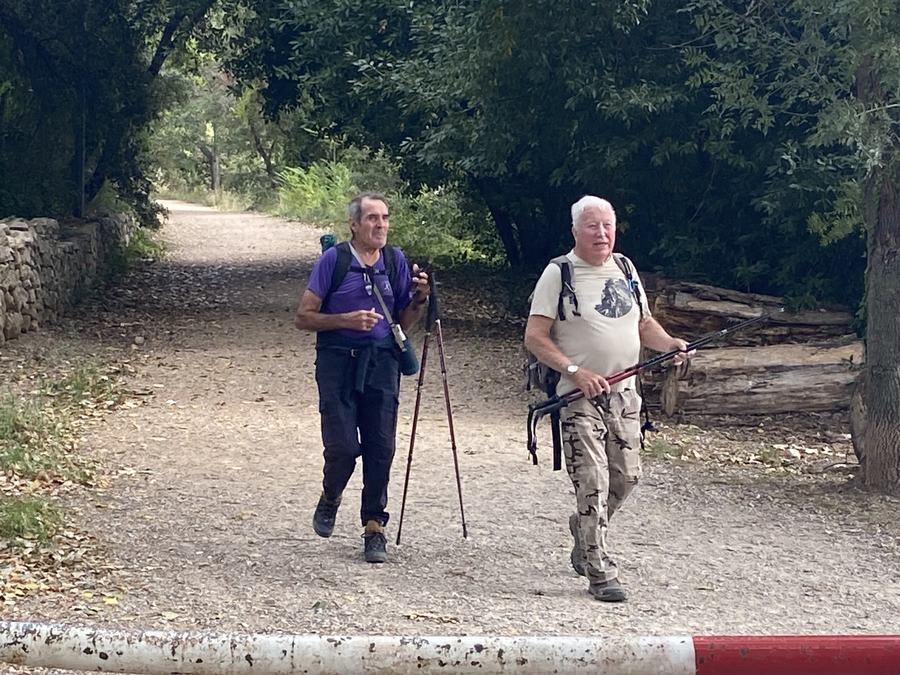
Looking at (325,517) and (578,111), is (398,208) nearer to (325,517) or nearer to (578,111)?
(578,111)

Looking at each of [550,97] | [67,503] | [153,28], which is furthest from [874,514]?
[153,28]

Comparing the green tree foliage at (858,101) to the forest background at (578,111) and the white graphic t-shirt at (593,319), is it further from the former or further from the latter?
the white graphic t-shirt at (593,319)

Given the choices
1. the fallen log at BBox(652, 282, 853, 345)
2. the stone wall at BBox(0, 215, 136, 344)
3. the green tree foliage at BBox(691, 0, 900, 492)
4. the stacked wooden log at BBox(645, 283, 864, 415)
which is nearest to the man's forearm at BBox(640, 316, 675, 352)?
the green tree foliage at BBox(691, 0, 900, 492)

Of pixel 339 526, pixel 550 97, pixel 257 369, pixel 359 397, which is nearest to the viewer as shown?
pixel 359 397

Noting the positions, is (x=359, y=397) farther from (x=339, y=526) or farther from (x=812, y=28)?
(x=812, y=28)

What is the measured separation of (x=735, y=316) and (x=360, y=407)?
6.51 meters

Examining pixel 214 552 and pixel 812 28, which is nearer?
pixel 214 552

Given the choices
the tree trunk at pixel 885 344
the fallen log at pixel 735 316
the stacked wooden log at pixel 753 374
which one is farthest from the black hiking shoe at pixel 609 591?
the fallen log at pixel 735 316

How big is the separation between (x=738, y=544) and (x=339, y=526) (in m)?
2.34

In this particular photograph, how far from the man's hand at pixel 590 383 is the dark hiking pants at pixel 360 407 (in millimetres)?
1105

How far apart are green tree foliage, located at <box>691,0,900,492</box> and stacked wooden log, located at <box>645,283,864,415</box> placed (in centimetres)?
128

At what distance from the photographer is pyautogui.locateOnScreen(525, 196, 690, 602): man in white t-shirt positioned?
6.12 metres

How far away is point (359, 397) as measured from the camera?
6.73 meters

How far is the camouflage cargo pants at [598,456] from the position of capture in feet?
20.2
